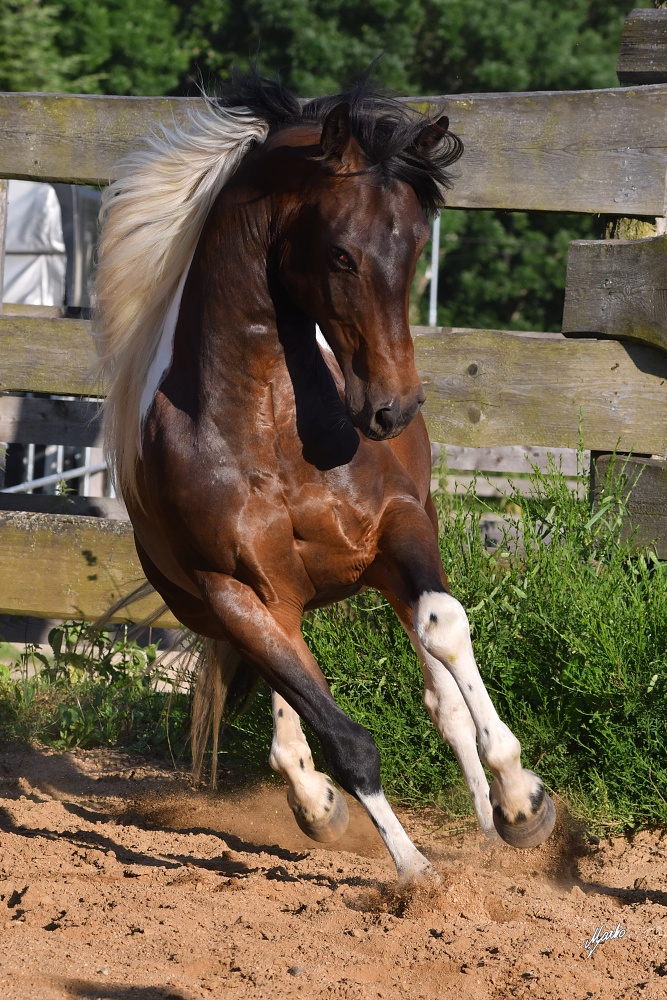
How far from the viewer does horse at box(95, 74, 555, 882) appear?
288 cm

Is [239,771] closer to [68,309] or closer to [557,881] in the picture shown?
[557,881]

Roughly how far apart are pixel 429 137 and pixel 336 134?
28 centimetres

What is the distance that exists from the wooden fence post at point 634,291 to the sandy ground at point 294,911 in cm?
132

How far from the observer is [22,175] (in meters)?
5.05

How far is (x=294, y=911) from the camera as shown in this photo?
3129 mm

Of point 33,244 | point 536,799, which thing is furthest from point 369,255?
point 33,244

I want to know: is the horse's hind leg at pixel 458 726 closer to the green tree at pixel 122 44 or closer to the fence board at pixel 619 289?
the fence board at pixel 619 289

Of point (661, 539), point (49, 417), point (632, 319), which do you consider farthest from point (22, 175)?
point (661, 539)

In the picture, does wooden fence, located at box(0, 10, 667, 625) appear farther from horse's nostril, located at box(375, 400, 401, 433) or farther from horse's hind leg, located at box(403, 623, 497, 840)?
horse's nostril, located at box(375, 400, 401, 433)

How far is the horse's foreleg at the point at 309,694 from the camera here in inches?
121

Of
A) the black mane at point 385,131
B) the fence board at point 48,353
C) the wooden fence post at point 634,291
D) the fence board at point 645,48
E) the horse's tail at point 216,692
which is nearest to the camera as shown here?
the black mane at point 385,131

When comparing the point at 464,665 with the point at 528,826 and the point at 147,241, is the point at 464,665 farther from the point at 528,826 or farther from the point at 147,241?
the point at 147,241
